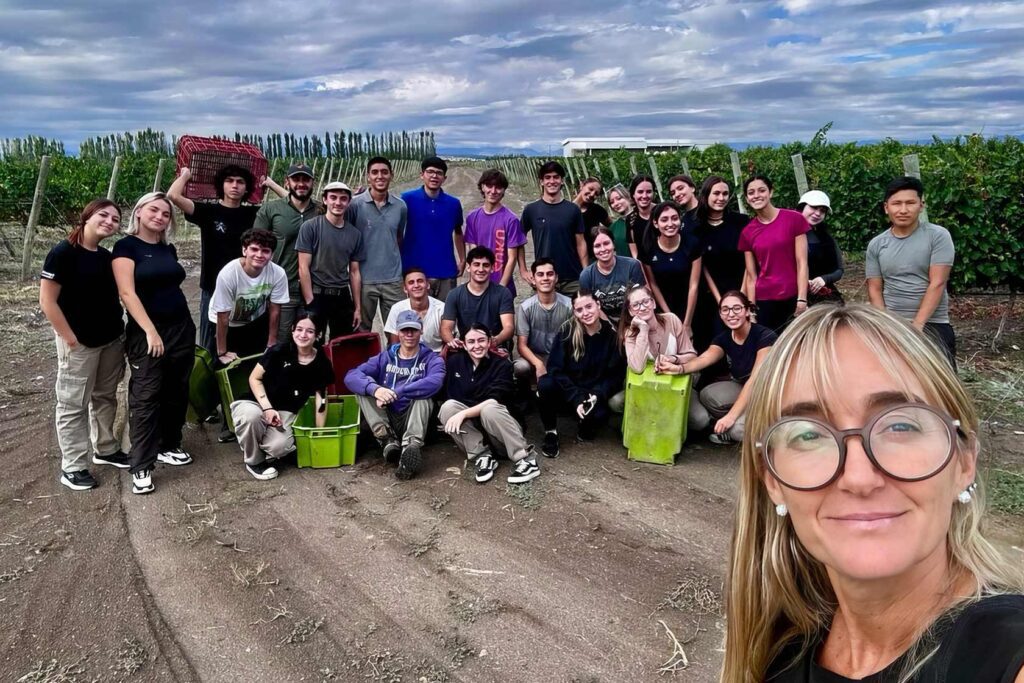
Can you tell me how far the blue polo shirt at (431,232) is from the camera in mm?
6652

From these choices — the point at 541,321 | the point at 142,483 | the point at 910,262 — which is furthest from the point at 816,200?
the point at 142,483

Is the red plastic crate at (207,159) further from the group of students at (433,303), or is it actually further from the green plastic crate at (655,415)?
the green plastic crate at (655,415)

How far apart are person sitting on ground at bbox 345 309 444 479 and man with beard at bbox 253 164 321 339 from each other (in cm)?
105

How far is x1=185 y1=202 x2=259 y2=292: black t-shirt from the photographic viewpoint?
19.6ft

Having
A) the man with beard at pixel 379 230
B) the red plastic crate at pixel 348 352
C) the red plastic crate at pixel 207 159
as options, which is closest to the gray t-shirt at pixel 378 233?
the man with beard at pixel 379 230

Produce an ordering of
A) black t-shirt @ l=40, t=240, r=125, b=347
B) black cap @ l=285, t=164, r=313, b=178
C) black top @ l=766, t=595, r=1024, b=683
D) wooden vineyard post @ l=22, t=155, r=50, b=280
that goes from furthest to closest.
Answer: wooden vineyard post @ l=22, t=155, r=50, b=280, black cap @ l=285, t=164, r=313, b=178, black t-shirt @ l=40, t=240, r=125, b=347, black top @ l=766, t=595, r=1024, b=683

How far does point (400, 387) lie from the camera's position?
217 inches

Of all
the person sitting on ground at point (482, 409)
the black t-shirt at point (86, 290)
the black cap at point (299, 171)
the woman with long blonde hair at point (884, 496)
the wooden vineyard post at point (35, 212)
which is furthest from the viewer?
the wooden vineyard post at point (35, 212)

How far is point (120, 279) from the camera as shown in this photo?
190 inches

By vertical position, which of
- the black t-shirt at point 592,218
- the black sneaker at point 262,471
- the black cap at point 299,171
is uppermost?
the black cap at point 299,171

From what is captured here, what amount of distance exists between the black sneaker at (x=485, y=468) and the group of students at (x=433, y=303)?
2cm

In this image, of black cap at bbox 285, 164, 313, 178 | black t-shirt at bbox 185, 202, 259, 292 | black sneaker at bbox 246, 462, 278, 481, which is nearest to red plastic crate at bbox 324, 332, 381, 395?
black sneaker at bbox 246, 462, 278, 481

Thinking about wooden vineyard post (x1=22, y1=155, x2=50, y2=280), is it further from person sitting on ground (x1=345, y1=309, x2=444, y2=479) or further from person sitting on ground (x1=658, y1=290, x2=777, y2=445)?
person sitting on ground (x1=658, y1=290, x2=777, y2=445)

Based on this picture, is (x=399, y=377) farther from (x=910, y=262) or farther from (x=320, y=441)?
(x=910, y=262)
